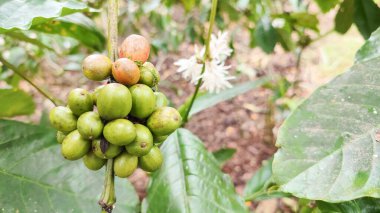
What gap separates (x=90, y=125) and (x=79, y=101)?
6 centimetres

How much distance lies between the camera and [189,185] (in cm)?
103

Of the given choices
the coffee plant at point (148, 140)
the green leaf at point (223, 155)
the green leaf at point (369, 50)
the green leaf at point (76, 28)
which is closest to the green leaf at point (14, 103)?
the coffee plant at point (148, 140)

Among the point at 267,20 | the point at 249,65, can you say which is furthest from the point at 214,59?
the point at 249,65

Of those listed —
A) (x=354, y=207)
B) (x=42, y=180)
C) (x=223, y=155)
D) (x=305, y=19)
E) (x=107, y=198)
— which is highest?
(x=305, y=19)

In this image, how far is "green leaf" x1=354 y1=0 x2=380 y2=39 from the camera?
50.0 inches

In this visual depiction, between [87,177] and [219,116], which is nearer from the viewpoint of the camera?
[87,177]

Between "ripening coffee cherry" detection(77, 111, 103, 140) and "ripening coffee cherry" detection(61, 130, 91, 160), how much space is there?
3 cm

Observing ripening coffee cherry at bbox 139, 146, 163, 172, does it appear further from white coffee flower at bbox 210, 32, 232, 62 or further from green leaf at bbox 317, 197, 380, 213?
white coffee flower at bbox 210, 32, 232, 62

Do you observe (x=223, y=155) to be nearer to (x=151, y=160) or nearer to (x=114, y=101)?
(x=151, y=160)

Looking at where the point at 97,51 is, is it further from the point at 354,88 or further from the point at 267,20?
the point at 354,88

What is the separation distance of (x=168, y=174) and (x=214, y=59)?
1.21 ft

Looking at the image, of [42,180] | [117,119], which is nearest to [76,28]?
[42,180]

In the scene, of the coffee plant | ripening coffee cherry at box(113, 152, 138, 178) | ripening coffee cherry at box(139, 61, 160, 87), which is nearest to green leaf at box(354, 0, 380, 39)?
the coffee plant

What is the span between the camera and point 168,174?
42.9 inches
